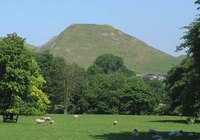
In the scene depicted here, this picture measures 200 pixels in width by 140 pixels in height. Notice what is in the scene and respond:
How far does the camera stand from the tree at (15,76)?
53.2m

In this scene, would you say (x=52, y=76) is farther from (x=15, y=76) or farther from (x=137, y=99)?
(x=15, y=76)

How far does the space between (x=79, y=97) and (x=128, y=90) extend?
49.6 feet

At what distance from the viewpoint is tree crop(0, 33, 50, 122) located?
53.2 metres

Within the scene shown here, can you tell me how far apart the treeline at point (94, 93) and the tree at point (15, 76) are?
216 feet

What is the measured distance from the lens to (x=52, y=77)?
126 metres

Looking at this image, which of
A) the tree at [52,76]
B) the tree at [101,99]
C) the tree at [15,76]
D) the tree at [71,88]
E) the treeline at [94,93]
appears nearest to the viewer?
the tree at [15,76]

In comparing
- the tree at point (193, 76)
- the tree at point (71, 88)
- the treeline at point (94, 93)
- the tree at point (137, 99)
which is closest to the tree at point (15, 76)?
the tree at point (193, 76)

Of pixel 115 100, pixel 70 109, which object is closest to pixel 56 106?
pixel 70 109

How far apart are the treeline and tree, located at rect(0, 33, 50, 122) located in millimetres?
65849

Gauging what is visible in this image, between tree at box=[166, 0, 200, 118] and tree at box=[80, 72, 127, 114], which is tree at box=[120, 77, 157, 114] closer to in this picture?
tree at box=[80, 72, 127, 114]

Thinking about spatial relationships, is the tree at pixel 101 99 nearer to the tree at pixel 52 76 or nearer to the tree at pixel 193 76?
the tree at pixel 52 76

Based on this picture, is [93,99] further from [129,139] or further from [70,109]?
[129,139]

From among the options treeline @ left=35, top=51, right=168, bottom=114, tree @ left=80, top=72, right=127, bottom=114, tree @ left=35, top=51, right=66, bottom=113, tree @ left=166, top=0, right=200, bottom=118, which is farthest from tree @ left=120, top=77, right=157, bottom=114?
tree @ left=166, top=0, right=200, bottom=118

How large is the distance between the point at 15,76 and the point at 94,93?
237 feet
